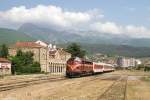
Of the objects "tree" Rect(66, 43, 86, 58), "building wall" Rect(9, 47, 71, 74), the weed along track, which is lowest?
the weed along track

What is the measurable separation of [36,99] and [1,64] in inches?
2756

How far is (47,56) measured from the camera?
135m

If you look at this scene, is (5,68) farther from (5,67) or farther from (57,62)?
(57,62)

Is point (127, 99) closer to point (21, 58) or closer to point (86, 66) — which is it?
point (86, 66)

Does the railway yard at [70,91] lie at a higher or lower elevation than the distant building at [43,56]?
lower

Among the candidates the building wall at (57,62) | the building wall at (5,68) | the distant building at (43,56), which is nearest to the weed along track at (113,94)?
the building wall at (5,68)

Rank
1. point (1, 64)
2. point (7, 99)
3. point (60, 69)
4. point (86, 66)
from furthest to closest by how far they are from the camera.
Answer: point (60, 69), point (1, 64), point (86, 66), point (7, 99)

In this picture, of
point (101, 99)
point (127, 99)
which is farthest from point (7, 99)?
point (127, 99)

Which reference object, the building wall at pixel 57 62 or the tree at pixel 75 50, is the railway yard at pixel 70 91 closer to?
the building wall at pixel 57 62

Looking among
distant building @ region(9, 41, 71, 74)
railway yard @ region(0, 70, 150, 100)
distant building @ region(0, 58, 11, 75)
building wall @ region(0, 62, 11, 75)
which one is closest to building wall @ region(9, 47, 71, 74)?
distant building @ region(9, 41, 71, 74)

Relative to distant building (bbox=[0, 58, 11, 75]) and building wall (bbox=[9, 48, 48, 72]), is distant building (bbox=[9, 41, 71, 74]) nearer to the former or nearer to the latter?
building wall (bbox=[9, 48, 48, 72])

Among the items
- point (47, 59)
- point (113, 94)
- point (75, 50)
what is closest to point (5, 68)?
point (47, 59)

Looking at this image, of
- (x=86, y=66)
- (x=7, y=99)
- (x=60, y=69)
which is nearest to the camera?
(x=7, y=99)

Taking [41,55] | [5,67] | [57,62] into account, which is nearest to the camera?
[5,67]
